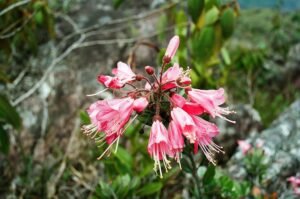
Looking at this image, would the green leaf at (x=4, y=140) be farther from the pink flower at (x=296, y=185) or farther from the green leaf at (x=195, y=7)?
the pink flower at (x=296, y=185)

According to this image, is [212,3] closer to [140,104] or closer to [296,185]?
[296,185]

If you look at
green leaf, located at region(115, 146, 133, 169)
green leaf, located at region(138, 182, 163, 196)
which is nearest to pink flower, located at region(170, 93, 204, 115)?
green leaf, located at region(138, 182, 163, 196)

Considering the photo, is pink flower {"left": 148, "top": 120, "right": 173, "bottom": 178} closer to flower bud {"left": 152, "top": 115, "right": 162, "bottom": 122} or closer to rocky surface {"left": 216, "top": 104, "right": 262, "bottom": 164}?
flower bud {"left": 152, "top": 115, "right": 162, "bottom": 122}

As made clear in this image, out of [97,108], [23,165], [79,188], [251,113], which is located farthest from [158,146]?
[251,113]

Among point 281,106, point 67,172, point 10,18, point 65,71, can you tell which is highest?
point 10,18

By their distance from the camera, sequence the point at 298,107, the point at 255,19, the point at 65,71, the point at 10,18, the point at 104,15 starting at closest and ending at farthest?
the point at 10,18
the point at 298,107
the point at 65,71
the point at 104,15
the point at 255,19

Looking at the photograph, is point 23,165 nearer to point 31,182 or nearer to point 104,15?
point 31,182

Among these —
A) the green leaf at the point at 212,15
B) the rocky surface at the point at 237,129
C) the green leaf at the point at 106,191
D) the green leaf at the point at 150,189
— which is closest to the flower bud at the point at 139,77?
the green leaf at the point at 106,191
